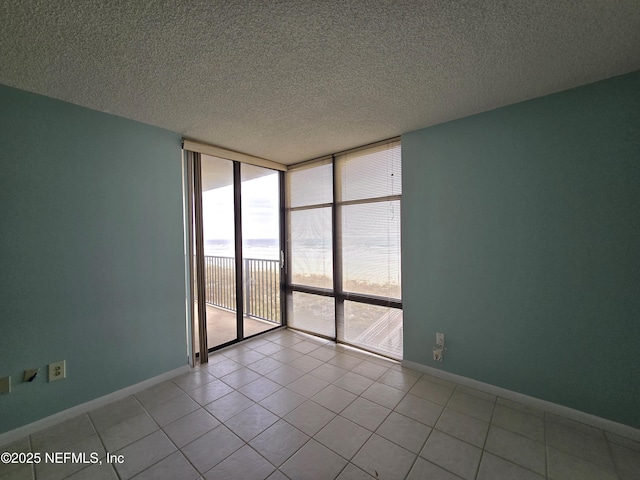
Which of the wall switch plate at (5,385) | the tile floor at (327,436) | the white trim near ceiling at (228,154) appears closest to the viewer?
the tile floor at (327,436)

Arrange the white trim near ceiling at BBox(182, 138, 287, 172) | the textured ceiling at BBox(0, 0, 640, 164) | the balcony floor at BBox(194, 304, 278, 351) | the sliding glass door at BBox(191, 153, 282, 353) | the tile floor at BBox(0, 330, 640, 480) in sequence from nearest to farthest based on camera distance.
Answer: the textured ceiling at BBox(0, 0, 640, 164), the tile floor at BBox(0, 330, 640, 480), the white trim near ceiling at BBox(182, 138, 287, 172), the sliding glass door at BBox(191, 153, 282, 353), the balcony floor at BBox(194, 304, 278, 351)

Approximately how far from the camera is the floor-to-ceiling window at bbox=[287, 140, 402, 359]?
280cm

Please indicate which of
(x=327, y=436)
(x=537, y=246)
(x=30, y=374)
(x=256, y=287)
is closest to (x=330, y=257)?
(x=256, y=287)

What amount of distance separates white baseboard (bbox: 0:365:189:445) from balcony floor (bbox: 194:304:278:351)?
2.26 ft

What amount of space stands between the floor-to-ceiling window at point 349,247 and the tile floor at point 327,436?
709 mm

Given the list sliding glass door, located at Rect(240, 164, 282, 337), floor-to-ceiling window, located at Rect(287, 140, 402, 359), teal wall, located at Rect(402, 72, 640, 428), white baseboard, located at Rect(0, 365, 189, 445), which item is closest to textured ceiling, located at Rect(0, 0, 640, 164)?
teal wall, located at Rect(402, 72, 640, 428)

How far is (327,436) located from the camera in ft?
5.64

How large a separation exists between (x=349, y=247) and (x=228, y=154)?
1819mm

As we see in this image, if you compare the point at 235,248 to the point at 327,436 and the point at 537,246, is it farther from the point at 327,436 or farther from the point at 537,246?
the point at 537,246

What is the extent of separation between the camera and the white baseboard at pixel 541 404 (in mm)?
1696

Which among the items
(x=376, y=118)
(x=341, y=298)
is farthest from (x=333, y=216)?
(x=376, y=118)

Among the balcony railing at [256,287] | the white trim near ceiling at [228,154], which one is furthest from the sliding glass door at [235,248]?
the white trim near ceiling at [228,154]

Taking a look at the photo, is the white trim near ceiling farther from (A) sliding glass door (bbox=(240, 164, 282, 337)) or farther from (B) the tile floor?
(B) the tile floor

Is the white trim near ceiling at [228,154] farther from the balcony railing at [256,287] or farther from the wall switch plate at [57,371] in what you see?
the wall switch plate at [57,371]
